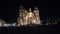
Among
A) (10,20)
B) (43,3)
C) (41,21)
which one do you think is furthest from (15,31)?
(43,3)

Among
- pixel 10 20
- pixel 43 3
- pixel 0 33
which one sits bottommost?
pixel 0 33

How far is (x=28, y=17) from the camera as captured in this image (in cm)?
162

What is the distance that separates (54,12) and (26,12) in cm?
23

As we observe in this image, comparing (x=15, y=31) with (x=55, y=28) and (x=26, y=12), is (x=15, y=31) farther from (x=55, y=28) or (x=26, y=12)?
(x=55, y=28)

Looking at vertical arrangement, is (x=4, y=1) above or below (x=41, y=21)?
above

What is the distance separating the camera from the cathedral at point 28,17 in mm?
1602

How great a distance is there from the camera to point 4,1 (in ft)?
5.30

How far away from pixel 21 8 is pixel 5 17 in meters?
0.15

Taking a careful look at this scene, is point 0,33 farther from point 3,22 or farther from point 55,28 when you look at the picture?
point 55,28

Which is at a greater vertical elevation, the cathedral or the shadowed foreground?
the cathedral

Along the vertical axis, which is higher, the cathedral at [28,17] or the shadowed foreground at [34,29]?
the cathedral at [28,17]

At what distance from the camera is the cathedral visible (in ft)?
5.25

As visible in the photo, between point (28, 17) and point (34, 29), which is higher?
point (28, 17)

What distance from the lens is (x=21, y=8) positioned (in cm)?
162
